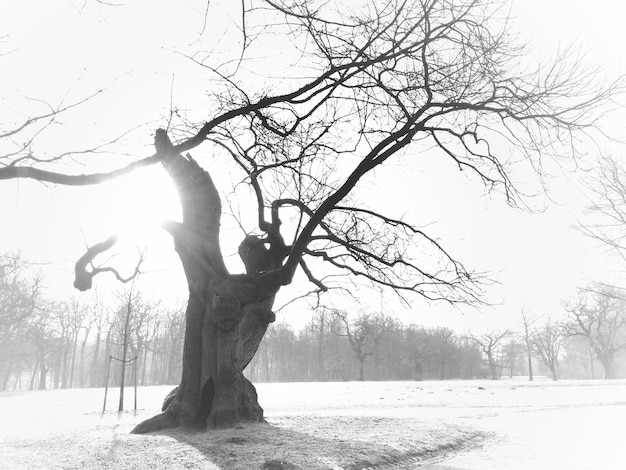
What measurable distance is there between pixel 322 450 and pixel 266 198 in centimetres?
655

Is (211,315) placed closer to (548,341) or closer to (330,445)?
(330,445)

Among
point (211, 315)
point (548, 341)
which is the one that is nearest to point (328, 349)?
point (548, 341)

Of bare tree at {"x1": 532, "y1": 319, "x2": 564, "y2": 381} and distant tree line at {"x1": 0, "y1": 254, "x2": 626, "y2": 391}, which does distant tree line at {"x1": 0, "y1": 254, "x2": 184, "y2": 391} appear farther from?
bare tree at {"x1": 532, "y1": 319, "x2": 564, "y2": 381}

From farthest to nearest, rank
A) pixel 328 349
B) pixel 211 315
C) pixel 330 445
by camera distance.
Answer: pixel 328 349 → pixel 211 315 → pixel 330 445

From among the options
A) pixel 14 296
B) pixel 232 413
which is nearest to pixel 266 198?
pixel 232 413

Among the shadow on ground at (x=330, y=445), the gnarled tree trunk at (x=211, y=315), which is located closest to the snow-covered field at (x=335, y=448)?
the shadow on ground at (x=330, y=445)

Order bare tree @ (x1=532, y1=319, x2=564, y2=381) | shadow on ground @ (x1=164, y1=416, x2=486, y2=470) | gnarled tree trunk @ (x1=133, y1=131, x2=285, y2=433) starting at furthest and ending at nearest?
bare tree @ (x1=532, y1=319, x2=564, y2=381), gnarled tree trunk @ (x1=133, y1=131, x2=285, y2=433), shadow on ground @ (x1=164, y1=416, x2=486, y2=470)

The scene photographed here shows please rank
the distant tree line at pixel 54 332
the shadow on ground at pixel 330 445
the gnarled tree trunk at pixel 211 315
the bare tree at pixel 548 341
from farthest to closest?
the bare tree at pixel 548 341 < the distant tree line at pixel 54 332 < the gnarled tree trunk at pixel 211 315 < the shadow on ground at pixel 330 445

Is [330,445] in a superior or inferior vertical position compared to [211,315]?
inferior

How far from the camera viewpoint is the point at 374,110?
6.75 m

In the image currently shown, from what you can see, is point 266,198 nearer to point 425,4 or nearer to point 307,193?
point 307,193

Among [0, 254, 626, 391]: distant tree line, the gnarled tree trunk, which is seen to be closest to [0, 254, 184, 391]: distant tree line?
[0, 254, 626, 391]: distant tree line

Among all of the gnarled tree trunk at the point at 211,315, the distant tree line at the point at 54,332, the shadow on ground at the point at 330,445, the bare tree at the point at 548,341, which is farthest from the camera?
the bare tree at the point at 548,341

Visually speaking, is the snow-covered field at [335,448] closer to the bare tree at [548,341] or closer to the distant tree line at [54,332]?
the distant tree line at [54,332]
